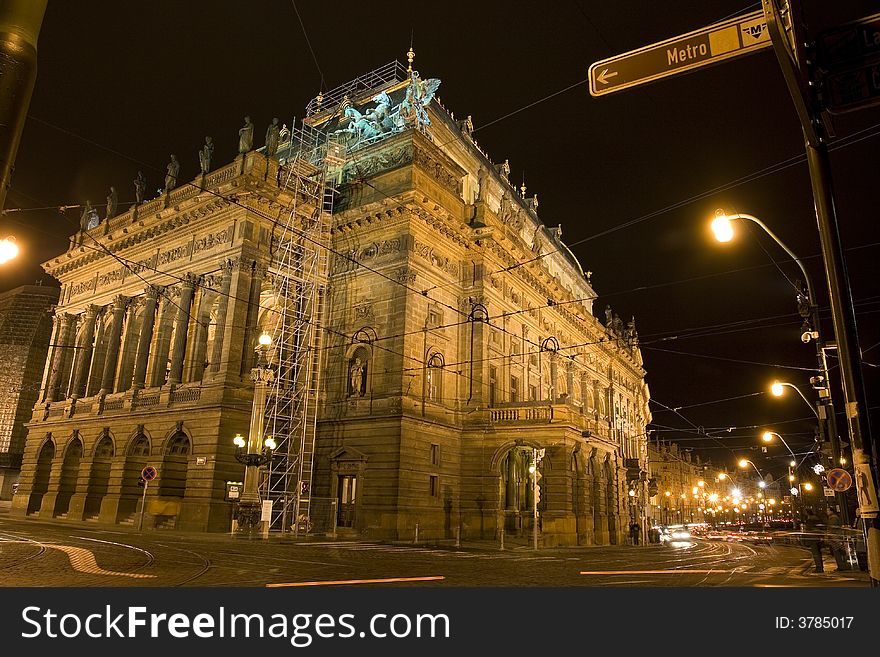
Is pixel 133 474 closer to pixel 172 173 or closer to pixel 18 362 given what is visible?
pixel 172 173

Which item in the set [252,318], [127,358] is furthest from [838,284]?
[127,358]

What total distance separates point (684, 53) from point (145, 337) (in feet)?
124

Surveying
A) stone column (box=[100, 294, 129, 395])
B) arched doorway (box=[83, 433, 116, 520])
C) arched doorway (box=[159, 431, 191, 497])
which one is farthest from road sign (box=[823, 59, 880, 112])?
stone column (box=[100, 294, 129, 395])

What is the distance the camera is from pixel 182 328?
119 ft

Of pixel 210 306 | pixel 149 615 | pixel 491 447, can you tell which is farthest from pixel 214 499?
pixel 149 615


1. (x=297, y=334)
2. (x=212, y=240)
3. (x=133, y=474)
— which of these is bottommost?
(x=133, y=474)

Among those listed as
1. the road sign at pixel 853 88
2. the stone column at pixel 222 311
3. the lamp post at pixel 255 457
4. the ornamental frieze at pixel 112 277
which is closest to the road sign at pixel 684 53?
the road sign at pixel 853 88

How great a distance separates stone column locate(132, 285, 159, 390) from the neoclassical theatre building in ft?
0.42

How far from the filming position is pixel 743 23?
708 cm

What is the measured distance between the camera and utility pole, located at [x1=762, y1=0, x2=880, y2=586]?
7410 millimetres

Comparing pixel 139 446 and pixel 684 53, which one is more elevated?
pixel 684 53

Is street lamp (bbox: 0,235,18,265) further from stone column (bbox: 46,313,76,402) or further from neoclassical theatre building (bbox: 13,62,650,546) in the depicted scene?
stone column (bbox: 46,313,76,402)

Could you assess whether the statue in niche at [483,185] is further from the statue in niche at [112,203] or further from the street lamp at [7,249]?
the street lamp at [7,249]

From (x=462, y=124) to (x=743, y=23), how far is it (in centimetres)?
4592
